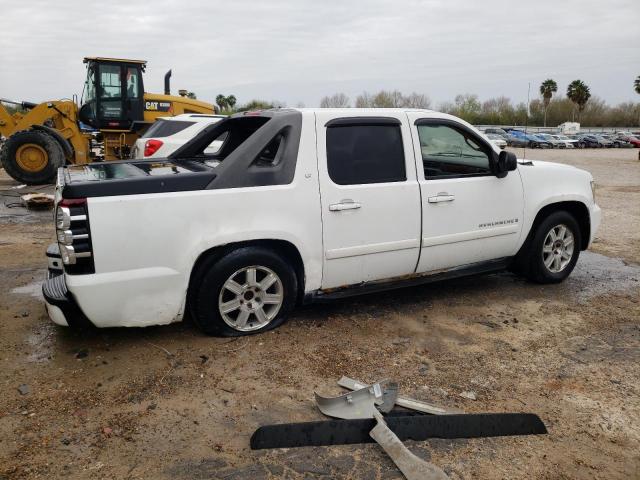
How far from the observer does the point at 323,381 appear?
370 cm

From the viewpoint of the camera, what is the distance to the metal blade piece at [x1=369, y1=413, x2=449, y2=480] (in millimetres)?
2691

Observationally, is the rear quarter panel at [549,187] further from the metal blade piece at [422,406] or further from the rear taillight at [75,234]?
the rear taillight at [75,234]

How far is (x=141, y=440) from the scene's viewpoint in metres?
3.01

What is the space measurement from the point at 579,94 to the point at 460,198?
284ft

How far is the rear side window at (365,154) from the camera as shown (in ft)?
14.5

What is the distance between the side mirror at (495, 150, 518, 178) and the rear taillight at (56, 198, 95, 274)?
3.52 metres

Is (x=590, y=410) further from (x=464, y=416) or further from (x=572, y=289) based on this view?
(x=572, y=289)

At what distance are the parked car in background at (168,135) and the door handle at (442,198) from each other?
230 inches

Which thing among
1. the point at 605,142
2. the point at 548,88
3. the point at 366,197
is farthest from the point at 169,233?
the point at 548,88

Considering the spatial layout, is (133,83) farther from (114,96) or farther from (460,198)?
(460,198)

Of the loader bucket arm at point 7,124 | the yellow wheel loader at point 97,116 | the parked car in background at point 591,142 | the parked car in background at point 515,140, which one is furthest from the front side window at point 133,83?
the parked car in background at point 591,142

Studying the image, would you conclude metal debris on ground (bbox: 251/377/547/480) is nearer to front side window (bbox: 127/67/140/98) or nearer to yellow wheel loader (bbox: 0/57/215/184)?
yellow wheel loader (bbox: 0/57/215/184)

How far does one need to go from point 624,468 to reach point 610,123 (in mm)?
92942

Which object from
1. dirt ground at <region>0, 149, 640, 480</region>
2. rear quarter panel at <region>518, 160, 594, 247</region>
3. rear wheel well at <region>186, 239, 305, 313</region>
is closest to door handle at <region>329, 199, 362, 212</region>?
rear wheel well at <region>186, 239, 305, 313</region>
